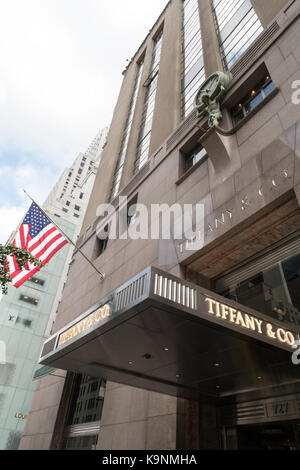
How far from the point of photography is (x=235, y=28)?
18.6m

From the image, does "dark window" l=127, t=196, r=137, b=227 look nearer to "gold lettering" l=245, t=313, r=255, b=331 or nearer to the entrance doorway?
the entrance doorway

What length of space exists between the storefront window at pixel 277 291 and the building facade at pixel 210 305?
1.3 inches

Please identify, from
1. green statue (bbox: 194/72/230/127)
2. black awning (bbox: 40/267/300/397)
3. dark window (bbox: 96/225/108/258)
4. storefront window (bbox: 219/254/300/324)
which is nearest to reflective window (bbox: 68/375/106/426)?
black awning (bbox: 40/267/300/397)

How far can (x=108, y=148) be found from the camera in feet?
100

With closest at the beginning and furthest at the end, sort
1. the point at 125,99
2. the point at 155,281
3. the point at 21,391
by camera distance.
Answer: the point at 155,281 → the point at 125,99 → the point at 21,391

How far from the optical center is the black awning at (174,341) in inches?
219

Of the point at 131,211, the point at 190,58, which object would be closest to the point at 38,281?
the point at 131,211

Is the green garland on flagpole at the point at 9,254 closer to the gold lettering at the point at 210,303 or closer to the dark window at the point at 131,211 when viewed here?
the dark window at the point at 131,211

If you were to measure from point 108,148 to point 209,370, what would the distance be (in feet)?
87.3

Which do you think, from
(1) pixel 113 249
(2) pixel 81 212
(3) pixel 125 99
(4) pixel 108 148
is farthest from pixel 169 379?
(2) pixel 81 212

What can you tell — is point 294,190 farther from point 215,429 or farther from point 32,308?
point 32,308

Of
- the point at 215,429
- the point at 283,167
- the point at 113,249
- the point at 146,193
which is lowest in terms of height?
the point at 215,429

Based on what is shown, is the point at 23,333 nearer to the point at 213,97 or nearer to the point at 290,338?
the point at 213,97
